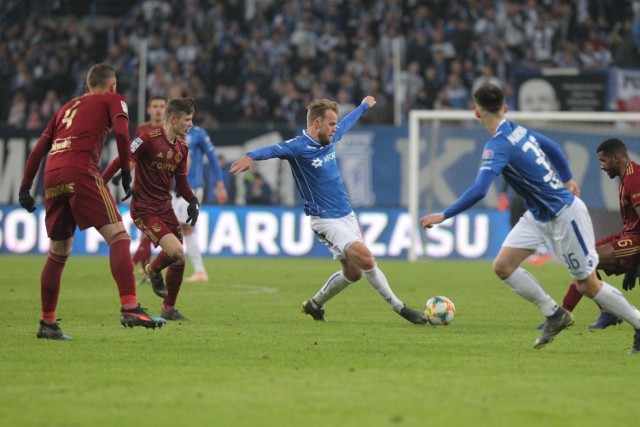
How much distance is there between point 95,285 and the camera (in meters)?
16.0

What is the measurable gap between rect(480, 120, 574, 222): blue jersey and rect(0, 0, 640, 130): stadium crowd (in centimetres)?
1522

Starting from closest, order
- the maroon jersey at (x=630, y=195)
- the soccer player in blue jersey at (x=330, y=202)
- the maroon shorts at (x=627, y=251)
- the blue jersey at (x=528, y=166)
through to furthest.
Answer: the blue jersey at (x=528, y=166) < the maroon jersey at (x=630, y=195) < the maroon shorts at (x=627, y=251) < the soccer player in blue jersey at (x=330, y=202)

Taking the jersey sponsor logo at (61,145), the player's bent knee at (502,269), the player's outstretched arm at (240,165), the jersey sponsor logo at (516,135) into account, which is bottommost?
the player's bent knee at (502,269)

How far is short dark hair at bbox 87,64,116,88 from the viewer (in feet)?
30.3

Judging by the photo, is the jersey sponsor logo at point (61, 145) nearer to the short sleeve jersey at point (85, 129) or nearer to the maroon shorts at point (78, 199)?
the short sleeve jersey at point (85, 129)

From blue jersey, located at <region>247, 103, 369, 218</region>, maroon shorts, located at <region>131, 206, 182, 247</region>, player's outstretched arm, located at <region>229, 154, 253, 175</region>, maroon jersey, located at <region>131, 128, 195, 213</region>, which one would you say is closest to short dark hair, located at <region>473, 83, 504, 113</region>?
player's outstretched arm, located at <region>229, 154, 253, 175</region>

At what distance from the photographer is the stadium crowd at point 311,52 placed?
24.5 metres

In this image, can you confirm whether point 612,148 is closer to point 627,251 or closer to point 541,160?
point 627,251

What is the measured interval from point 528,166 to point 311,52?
713 inches

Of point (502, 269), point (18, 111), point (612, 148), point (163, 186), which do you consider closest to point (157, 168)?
point (163, 186)

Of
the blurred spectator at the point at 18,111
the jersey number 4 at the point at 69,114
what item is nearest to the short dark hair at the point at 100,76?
the jersey number 4 at the point at 69,114

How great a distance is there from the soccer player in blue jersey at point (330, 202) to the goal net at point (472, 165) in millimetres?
10749

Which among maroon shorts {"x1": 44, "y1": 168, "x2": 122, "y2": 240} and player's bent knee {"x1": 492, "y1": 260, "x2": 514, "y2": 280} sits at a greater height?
maroon shorts {"x1": 44, "y1": 168, "x2": 122, "y2": 240}

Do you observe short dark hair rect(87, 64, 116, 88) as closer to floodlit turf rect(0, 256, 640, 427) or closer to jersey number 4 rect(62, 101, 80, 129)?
jersey number 4 rect(62, 101, 80, 129)
